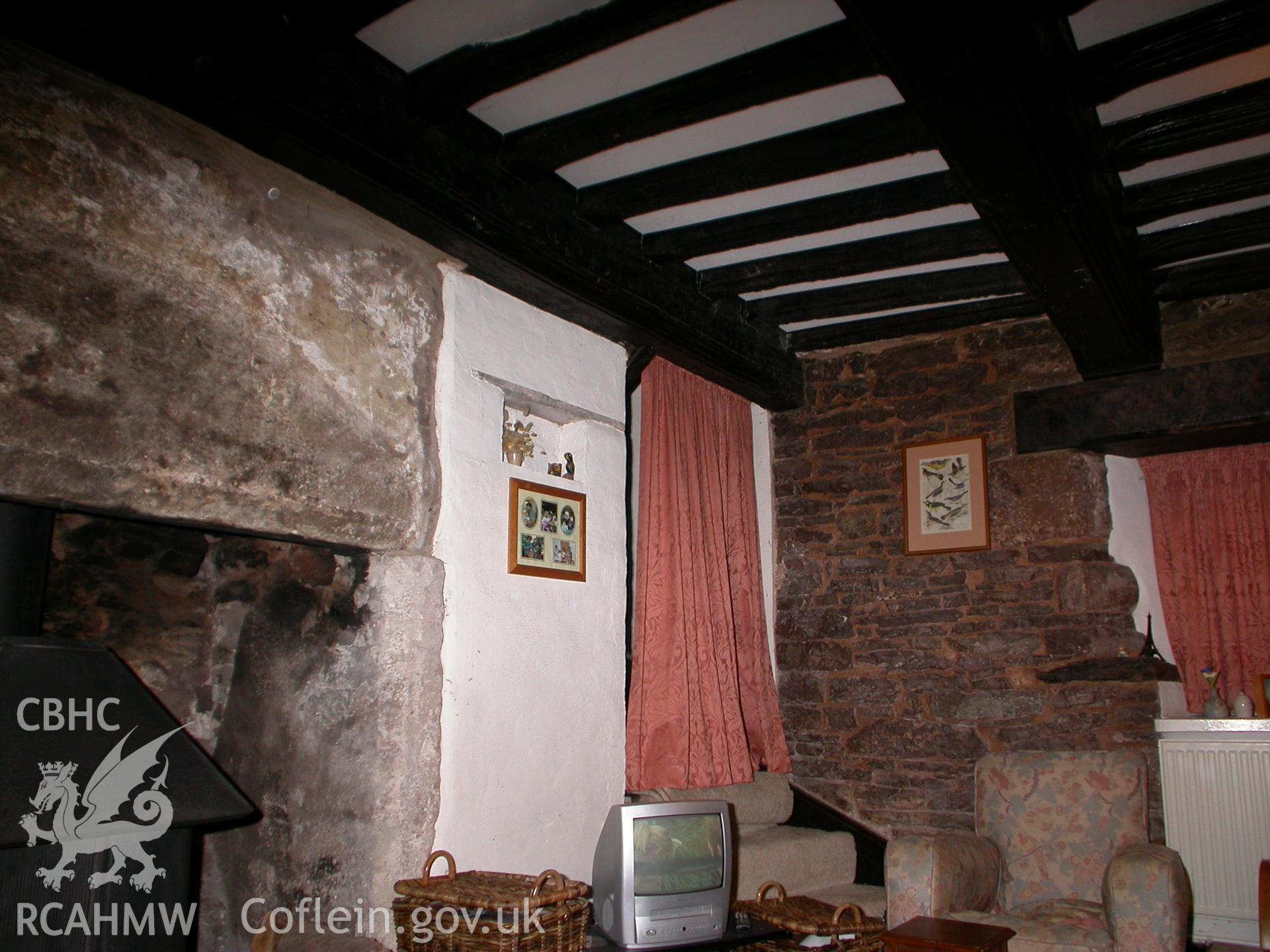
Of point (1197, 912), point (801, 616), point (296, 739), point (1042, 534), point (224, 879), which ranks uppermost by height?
point (1042, 534)

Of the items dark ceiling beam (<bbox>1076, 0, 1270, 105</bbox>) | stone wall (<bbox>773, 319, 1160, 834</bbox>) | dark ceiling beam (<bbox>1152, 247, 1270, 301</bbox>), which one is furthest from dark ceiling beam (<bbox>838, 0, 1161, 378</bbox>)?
stone wall (<bbox>773, 319, 1160, 834</bbox>)

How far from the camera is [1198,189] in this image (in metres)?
3.00

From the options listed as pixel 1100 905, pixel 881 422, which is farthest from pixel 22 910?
pixel 881 422

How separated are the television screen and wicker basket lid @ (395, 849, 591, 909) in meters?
0.28

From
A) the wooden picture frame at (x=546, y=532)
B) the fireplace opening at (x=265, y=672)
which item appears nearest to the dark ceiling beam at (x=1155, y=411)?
the wooden picture frame at (x=546, y=532)

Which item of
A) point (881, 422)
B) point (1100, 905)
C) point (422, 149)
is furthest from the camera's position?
point (881, 422)

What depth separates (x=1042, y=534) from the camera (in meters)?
4.05

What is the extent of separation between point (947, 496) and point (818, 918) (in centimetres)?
202

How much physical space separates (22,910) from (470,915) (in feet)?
3.25

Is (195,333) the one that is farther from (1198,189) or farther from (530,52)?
(1198,189)

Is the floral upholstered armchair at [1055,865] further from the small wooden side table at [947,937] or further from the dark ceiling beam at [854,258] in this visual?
the dark ceiling beam at [854,258]

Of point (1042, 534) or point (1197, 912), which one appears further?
point (1042, 534)

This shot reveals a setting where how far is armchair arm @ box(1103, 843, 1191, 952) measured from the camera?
2701 millimetres

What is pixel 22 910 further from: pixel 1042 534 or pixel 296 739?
pixel 1042 534
